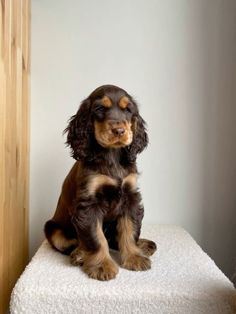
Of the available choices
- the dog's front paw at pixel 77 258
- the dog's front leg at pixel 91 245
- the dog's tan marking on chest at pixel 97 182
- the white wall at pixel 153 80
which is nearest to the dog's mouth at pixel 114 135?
the dog's tan marking on chest at pixel 97 182

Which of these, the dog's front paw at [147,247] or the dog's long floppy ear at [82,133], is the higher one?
the dog's long floppy ear at [82,133]

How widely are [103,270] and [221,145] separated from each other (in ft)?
3.04

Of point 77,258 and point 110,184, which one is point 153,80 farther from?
point 77,258

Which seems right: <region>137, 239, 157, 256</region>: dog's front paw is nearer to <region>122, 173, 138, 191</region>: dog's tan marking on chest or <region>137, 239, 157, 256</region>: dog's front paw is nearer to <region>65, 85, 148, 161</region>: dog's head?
<region>122, 173, 138, 191</region>: dog's tan marking on chest

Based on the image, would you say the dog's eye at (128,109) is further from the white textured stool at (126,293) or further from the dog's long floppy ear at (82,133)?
the white textured stool at (126,293)

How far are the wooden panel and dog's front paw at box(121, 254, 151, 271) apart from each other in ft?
1.27

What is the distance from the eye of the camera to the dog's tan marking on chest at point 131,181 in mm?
1244

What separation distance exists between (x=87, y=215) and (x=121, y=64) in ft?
2.76

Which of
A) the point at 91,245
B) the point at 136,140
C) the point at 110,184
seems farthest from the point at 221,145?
the point at 91,245

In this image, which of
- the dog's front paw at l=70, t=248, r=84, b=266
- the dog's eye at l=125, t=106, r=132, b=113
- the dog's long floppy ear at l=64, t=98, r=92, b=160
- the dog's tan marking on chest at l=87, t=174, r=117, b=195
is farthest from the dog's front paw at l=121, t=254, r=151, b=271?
the dog's eye at l=125, t=106, r=132, b=113

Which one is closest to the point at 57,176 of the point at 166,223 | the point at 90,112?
the point at 166,223

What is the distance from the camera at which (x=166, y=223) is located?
5.98ft

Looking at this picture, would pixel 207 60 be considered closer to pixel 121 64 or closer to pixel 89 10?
pixel 121 64

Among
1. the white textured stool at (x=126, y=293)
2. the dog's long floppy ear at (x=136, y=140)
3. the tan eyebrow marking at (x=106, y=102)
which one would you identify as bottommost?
the white textured stool at (x=126, y=293)
